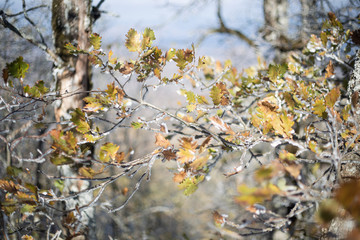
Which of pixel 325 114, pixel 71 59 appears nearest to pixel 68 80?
pixel 71 59

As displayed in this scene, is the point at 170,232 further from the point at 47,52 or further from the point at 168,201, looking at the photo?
the point at 47,52

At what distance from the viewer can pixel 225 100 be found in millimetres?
1631

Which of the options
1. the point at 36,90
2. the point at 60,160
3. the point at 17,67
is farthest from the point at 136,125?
the point at 17,67

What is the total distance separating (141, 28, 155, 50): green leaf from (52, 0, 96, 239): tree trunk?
0.75 meters

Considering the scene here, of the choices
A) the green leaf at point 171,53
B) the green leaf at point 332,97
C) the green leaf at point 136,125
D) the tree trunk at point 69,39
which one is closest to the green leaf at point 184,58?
the green leaf at point 171,53

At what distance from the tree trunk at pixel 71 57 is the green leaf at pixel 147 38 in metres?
0.75

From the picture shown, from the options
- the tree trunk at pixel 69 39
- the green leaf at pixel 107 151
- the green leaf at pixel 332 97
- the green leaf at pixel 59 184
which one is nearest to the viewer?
the green leaf at pixel 332 97

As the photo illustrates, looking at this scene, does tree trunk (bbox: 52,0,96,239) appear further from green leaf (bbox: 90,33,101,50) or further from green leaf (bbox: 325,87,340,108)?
green leaf (bbox: 325,87,340,108)

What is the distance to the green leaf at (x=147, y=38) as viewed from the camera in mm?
1425

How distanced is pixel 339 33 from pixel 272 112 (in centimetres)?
111

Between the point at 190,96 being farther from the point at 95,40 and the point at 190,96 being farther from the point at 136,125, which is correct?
the point at 95,40

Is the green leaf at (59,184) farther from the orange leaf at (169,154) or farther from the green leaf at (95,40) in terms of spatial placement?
the green leaf at (95,40)

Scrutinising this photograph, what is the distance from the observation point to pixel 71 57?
2000 millimetres

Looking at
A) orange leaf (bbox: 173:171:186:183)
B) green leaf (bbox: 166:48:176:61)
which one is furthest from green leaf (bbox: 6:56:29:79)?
orange leaf (bbox: 173:171:186:183)
